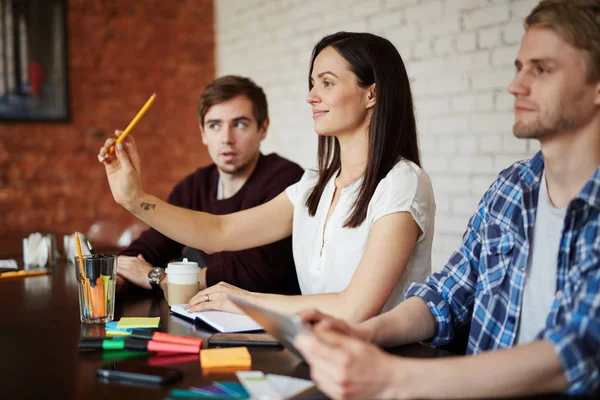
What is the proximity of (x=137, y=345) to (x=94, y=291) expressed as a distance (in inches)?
11.6

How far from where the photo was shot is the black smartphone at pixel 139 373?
1004 mm

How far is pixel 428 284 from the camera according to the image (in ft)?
4.55

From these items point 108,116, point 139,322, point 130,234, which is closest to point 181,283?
point 139,322

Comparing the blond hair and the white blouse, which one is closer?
the blond hair

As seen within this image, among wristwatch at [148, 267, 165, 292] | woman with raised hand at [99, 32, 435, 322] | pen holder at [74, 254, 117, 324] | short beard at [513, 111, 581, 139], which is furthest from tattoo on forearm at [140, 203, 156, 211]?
short beard at [513, 111, 581, 139]

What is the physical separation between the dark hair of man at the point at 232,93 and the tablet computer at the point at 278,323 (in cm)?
150

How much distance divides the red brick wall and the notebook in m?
3.04

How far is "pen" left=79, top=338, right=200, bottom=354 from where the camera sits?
1.17 metres

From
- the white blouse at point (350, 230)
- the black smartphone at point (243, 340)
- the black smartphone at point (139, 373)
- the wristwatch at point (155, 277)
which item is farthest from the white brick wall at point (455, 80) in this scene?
the black smartphone at point (139, 373)

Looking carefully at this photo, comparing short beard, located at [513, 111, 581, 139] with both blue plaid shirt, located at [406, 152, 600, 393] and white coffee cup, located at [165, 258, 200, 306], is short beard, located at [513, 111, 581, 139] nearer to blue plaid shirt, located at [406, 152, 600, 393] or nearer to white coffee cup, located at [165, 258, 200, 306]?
blue plaid shirt, located at [406, 152, 600, 393]

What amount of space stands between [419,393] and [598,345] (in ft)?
0.94

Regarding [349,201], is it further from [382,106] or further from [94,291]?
[94,291]

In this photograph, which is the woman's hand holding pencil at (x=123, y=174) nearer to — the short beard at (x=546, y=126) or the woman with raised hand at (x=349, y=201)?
the woman with raised hand at (x=349, y=201)

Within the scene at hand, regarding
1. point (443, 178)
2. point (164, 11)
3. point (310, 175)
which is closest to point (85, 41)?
point (164, 11)
